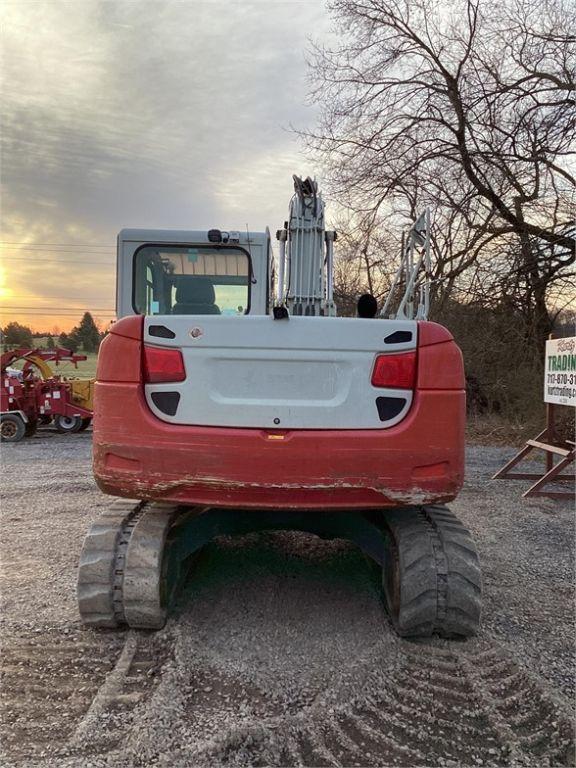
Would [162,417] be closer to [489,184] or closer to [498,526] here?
[498,526]

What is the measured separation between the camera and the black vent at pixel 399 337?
292cm

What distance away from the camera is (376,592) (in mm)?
3752

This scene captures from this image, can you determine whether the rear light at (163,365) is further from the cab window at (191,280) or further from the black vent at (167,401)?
the cab window at (191,280)

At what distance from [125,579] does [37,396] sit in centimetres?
1001

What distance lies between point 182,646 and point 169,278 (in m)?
3.04

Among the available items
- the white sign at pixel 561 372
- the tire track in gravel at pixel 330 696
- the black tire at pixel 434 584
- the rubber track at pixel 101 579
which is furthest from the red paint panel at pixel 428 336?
the white sign at pixel 561 372

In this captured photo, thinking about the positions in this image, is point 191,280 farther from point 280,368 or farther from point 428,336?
point 428,336

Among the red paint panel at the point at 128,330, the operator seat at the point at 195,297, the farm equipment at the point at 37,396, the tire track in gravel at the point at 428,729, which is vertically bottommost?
the tire track in gravel at the point at 428,729

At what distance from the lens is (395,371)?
2.92 m

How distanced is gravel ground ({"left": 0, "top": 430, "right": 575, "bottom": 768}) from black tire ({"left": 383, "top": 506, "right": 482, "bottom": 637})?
121 mm

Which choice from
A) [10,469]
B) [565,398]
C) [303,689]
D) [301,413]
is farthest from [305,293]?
[10,469]

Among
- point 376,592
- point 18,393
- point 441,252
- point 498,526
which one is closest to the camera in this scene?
point 376,592

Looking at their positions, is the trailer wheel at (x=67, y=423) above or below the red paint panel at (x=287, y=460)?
below

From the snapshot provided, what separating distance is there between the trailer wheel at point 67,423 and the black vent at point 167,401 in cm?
1048
